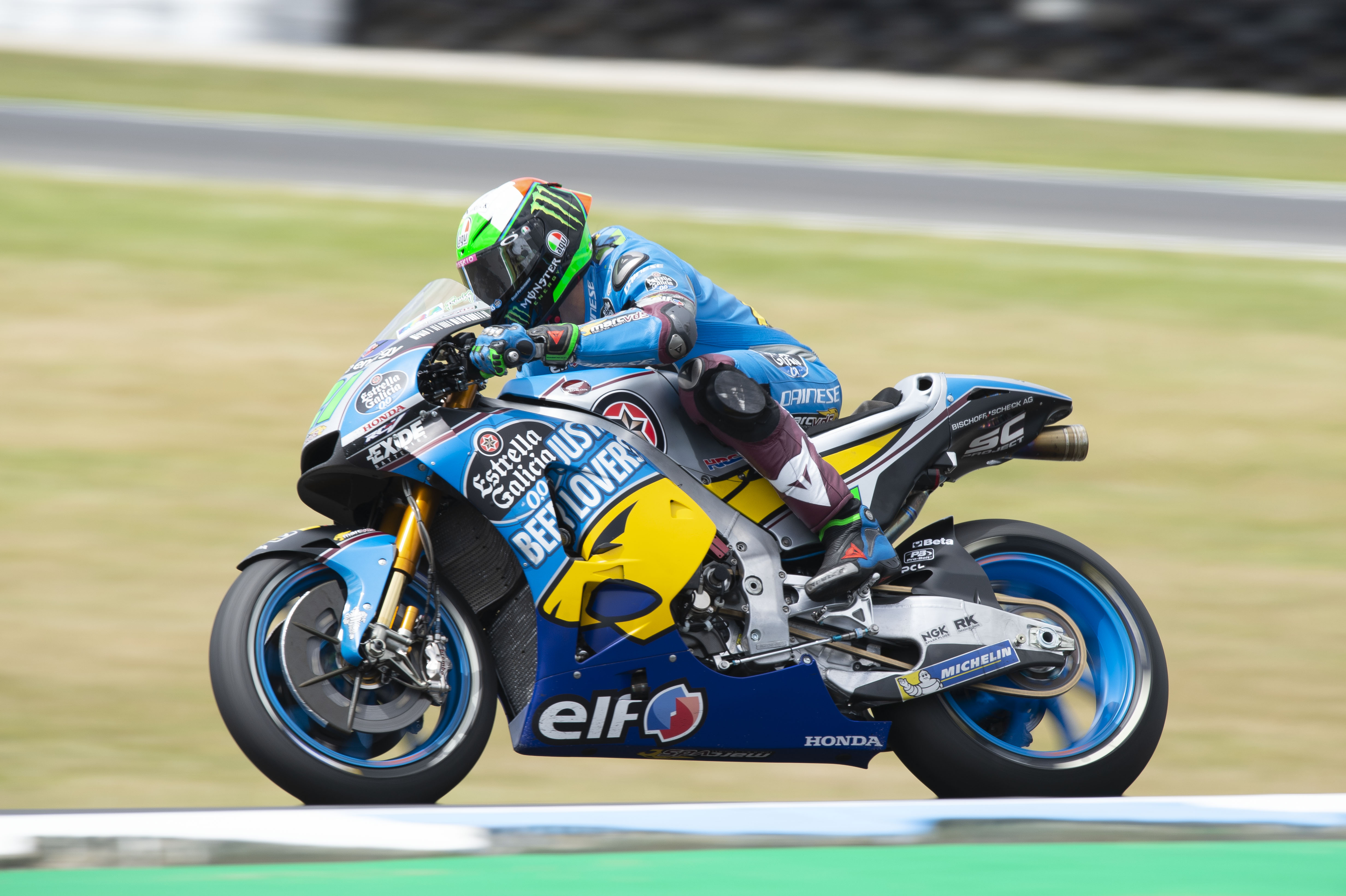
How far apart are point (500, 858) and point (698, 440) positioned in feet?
4.61

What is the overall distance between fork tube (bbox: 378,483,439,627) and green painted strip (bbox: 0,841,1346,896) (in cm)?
84

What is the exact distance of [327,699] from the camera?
3.77m

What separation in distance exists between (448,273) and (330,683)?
6.92 metres

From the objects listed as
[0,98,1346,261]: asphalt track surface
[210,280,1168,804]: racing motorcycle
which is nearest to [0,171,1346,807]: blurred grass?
[210,280,1168,804]: racing motorcycle

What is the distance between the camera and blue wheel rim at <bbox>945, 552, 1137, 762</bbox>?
423 cm

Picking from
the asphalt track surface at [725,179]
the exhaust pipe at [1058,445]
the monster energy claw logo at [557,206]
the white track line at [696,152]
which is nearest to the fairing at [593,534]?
the monster energy claw logo at [557,206]

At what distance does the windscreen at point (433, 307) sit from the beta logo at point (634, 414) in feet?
1.38

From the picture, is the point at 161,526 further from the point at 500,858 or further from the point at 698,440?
the point at 500,858

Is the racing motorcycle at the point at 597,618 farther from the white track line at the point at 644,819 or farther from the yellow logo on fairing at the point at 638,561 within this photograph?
the white track line at the point at 644,819

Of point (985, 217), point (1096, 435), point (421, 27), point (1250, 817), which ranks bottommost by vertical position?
point (1250, 817)

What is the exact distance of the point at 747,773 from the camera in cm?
454

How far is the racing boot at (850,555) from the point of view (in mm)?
4043

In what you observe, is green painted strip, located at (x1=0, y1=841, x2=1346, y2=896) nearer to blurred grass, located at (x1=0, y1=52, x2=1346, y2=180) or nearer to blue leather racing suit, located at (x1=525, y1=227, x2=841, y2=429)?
blue leather racing suit, located at (x1=525, y1=227, x2=841, y2=429)

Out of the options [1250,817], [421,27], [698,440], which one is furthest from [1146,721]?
[421,27]
